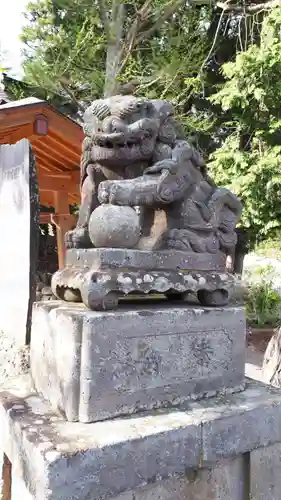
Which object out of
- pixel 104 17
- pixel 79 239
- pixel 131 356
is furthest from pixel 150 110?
pixel 104 17

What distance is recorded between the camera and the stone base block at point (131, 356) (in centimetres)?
154

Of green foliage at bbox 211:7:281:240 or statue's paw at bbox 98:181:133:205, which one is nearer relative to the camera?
statue's paw at bbox 98:181:133:205

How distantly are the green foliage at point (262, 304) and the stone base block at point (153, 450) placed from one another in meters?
5.23

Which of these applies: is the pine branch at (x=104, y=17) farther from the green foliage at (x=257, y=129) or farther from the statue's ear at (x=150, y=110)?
the statue's ear at (x=150, y=110)

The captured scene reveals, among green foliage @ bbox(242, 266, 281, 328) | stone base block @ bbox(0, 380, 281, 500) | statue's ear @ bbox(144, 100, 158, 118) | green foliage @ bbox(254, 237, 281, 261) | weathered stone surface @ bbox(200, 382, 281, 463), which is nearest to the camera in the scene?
stone base block @ bbox(0, 380, 281, 500)

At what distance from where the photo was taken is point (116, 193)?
5.65 feet

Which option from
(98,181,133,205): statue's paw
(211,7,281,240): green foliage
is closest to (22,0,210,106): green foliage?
(211,7,281,240): green foliage

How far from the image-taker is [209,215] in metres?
1.99

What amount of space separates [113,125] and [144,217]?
1.54ft

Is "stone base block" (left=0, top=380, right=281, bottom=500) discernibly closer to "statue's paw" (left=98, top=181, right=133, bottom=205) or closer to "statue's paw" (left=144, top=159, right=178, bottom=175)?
"statue's paw" (left=98, top=181, right=133, bottom=205)

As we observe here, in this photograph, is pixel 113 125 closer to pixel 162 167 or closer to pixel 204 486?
pixel 162 167

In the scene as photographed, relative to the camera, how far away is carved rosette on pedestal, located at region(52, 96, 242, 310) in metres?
1.67

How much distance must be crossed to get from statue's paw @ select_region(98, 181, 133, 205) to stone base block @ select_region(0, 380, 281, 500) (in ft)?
2.81

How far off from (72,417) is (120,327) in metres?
0.37
